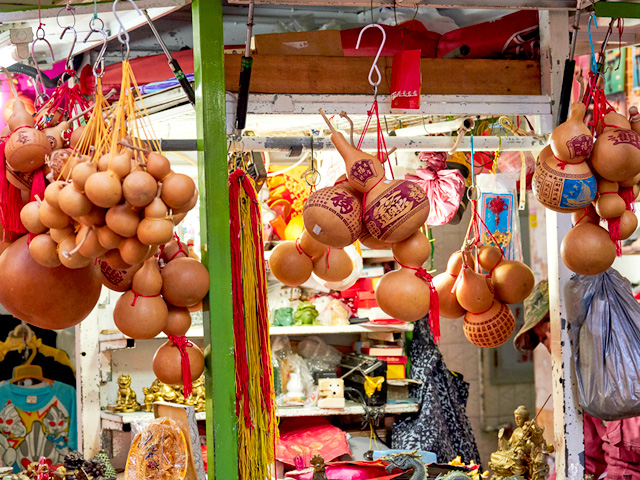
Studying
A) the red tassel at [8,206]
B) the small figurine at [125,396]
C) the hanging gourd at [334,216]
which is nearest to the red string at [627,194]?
the hanging gourd at [334,216]

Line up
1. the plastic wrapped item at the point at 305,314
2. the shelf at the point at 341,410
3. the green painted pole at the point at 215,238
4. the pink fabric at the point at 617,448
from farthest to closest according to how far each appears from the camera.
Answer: the plastic wrapped item at the point at 305,314 → the shelf at the point at 341,410 → the pink fabric at the point at 617,448 → the green painted pole at the point at 215,238

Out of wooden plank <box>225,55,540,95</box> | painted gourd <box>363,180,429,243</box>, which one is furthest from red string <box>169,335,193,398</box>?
wooden plank <box>225,55,540,95</box>

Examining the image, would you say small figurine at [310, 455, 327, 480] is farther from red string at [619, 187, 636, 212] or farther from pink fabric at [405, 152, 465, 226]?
red string at [619, 187, 636, 212]

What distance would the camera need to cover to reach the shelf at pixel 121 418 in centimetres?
379

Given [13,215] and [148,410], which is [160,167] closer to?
[13,215]

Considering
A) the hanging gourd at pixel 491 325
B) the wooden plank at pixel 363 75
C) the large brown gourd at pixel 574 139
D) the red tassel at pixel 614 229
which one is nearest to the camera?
the large brown gourd at pixel 574 139

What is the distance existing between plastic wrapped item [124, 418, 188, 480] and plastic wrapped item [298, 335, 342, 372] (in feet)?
6.75

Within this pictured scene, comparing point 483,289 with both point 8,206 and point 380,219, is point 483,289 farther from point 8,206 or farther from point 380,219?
point 8,206

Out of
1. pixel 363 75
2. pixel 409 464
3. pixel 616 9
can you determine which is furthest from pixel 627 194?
pixel 409 464

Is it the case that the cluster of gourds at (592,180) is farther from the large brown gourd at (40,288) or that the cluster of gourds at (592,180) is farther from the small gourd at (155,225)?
the large brown gourd at (40,288)

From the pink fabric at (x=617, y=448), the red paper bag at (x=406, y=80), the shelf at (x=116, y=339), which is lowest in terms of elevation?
the pink fabric at (x=617, y=448)

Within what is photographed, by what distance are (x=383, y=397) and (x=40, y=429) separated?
6.65 ft

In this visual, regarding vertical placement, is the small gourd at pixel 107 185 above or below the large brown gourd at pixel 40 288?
above

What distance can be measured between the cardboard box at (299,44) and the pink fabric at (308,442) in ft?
6.74
